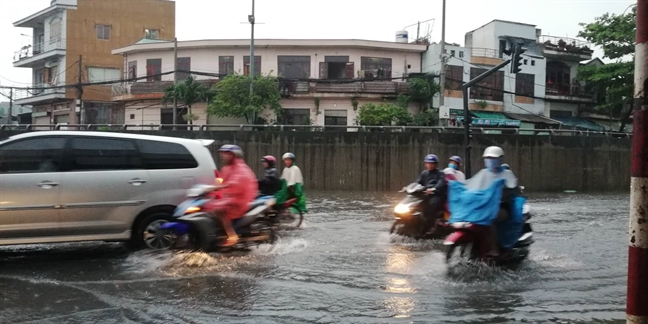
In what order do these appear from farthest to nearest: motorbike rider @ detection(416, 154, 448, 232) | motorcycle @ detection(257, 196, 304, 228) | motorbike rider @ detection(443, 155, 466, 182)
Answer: motorbike rider @ detection(443, 155, 466, 182)
motorcycle @ detection(257, 196, 304, 228)
motorbike rider @ detection(416, 154, 448, 232)

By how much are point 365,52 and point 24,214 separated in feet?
101

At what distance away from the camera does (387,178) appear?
2778 cm

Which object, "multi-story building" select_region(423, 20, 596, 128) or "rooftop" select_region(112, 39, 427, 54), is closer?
"rooftop" select_region(112, 39, 427, 54)

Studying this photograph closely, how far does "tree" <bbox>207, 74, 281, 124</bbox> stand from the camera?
3406 cm

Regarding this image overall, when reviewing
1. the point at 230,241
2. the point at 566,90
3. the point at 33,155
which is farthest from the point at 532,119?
the point at 33,155

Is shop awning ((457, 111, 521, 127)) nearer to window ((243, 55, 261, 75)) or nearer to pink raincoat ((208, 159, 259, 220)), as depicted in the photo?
window ((243, 55, 261, 75))

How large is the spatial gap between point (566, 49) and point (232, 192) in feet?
127

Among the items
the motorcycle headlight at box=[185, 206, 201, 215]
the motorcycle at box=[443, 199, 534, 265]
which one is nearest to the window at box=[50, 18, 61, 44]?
the motorcycle headlight at box=[185, 206, 201, 215]

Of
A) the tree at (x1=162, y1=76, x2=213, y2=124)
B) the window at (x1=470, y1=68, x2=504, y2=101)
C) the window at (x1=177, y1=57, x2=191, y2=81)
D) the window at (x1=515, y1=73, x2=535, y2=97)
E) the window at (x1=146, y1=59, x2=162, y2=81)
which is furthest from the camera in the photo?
the window at (x1=515, y1=73, x2=535, y2=97)

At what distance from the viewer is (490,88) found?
38844mm

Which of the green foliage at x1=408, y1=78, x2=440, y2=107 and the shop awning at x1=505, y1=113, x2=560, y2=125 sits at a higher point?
the green foliage at x1=408, y1=78, x2=440, y2=107

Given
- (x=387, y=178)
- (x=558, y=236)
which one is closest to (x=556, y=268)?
(x=558, y=236)

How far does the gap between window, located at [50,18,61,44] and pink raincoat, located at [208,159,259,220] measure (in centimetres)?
3988

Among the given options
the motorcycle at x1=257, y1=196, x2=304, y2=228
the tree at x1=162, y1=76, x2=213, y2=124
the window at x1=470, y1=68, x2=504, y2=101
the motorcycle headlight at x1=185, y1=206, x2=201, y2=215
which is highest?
the window at x1=470, y1=68, x2=504, y2=101
